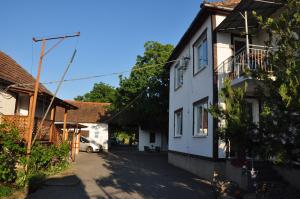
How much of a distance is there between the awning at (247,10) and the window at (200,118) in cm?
322

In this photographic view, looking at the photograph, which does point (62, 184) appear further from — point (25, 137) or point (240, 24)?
point (240, 24)

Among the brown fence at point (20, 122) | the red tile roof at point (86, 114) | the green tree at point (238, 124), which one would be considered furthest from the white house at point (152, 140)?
the green tree at point (238, 124)

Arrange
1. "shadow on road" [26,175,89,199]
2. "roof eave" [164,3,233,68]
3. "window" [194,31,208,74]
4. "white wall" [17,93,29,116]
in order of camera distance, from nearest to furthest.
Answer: "shadow on road" [26,175,89,199] < "roof eave" [164,3,233,68] < "window" [194,31,208,74] < "white wall" [17,93,29,116]

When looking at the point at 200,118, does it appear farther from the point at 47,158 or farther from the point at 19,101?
the point at 19,101

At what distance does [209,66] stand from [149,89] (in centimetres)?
1870

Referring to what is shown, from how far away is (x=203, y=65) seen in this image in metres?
14.7

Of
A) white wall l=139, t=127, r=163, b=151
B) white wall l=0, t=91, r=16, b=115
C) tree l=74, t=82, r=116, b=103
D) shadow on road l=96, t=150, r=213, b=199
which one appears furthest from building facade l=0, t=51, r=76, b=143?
tree l=74, t=82, r=116, b=103

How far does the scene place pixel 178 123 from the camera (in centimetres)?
1950

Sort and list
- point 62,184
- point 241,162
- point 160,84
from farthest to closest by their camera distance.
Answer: point 160,84, point 62,184, point 241,162

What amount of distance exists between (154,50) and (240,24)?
21604mm

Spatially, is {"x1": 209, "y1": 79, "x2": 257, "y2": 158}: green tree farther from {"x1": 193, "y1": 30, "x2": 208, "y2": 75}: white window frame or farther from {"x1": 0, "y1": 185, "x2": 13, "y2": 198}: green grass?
{"x1": 193, "y1": 30, "x2": 208, "y2": 75}: white window frame

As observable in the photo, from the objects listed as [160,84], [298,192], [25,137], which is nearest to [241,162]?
[298,192]

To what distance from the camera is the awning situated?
10.3 m

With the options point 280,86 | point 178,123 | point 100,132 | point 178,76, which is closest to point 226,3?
point 178,76
